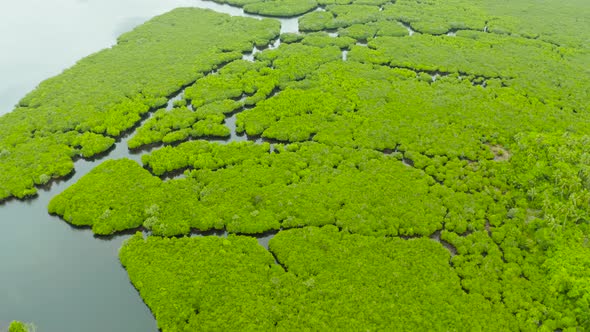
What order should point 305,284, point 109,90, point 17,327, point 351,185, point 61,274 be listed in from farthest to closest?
point 109,90
point 351,185
point 61,274
point 305,284
point 17,327

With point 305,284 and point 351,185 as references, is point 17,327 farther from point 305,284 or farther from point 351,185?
point 351,185

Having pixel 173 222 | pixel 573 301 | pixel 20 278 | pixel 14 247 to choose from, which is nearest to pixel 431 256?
Answer: pixel 573 301

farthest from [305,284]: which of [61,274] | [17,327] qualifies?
[17,327]

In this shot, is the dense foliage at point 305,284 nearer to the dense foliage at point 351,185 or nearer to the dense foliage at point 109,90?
the dense foliage at point 351,185

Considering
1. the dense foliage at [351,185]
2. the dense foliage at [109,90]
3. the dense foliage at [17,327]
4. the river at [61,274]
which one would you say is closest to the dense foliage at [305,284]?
the dense foliage at [351,185]

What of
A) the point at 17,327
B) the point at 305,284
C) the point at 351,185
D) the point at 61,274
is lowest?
the point at 61,274

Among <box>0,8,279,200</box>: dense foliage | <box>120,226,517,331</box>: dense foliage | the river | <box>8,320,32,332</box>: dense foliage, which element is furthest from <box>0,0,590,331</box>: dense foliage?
<box>8,320,32,332</box>: dense foliage
